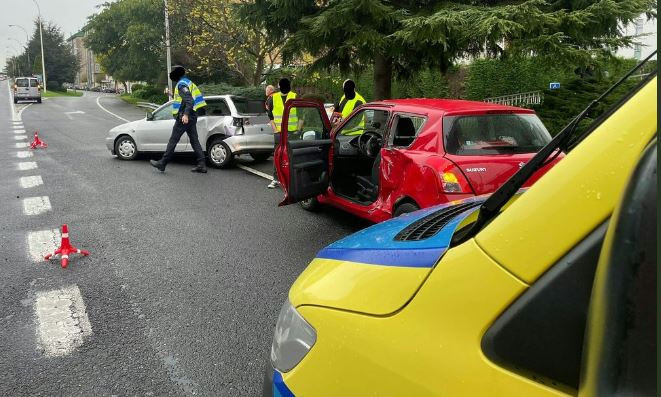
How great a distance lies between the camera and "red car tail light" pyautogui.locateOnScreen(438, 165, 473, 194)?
15.4ft

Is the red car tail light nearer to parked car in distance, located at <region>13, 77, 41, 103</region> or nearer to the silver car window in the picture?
the silver car window

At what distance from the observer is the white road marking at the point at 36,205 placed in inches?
287

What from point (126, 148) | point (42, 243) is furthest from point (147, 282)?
point (126, 148)

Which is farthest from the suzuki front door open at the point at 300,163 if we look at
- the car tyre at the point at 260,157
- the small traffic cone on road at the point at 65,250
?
the car tyre at the point at 260,157

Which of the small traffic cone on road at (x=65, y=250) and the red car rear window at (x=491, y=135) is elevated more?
the red car rear window at (x=491, y=135)

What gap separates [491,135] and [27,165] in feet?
32.4

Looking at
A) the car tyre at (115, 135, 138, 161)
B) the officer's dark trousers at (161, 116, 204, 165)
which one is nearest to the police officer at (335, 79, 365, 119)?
the officer's dark trousers at (161, 116, 204, 165)

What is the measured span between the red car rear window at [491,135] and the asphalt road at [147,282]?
183cm

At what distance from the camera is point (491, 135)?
509 cm

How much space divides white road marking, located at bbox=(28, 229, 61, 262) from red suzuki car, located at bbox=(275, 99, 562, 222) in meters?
2.55

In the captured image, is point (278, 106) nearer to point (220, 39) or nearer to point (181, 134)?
point (181, 134)

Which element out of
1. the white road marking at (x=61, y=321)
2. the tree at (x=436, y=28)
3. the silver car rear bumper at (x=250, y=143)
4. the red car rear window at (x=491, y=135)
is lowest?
the white road marking at (x=61, y=321)

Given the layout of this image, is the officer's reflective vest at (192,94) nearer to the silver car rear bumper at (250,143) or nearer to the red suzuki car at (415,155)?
the silver car rear bumper at (250,143)

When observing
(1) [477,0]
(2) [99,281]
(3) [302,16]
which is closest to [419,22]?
(1) [477,0]
